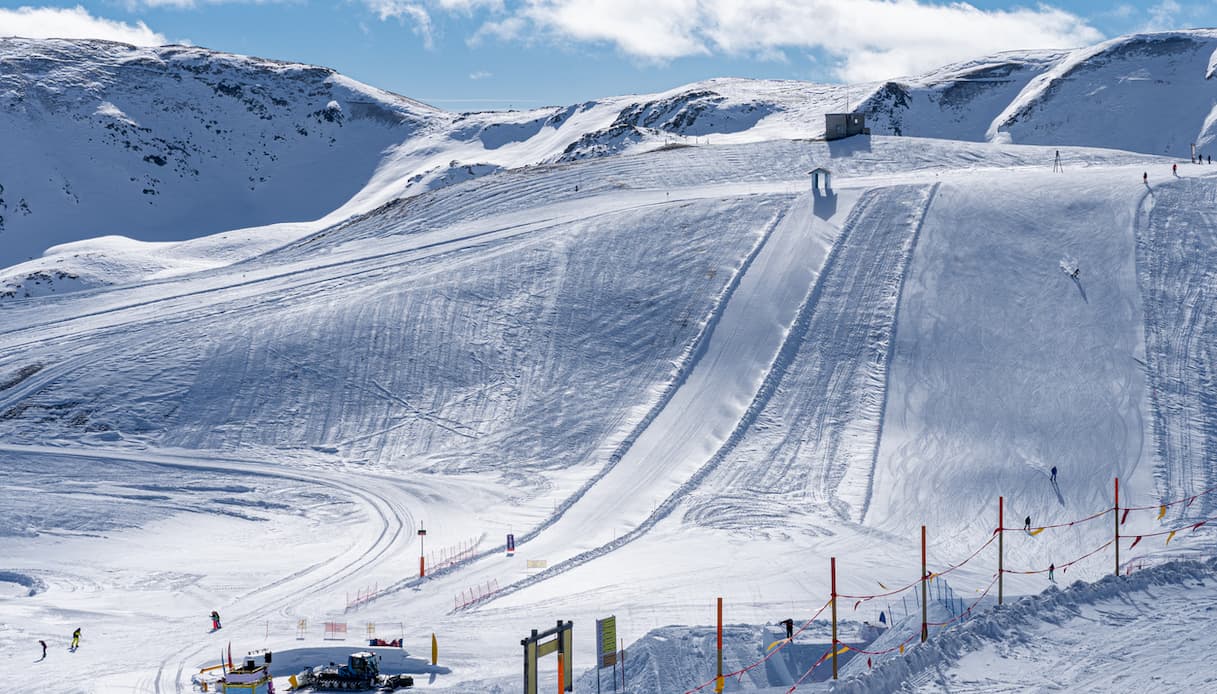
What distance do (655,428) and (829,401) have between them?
6551mm

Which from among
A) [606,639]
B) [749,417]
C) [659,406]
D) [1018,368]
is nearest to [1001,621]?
[606,639]

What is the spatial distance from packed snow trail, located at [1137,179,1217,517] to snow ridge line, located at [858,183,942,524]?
351 inches

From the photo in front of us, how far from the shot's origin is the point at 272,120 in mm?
132625

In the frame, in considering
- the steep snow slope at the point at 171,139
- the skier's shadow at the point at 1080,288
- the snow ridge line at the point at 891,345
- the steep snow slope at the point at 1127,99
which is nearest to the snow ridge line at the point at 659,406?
the snow ridge line at the point at 891,345

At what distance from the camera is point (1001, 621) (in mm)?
20625

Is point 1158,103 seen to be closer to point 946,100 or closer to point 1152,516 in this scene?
point 946,100

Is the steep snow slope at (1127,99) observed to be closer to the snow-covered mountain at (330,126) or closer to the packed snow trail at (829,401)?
the snow-covered mountain at (330,126)

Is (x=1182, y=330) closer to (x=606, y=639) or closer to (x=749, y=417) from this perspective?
(x=749, y=417)

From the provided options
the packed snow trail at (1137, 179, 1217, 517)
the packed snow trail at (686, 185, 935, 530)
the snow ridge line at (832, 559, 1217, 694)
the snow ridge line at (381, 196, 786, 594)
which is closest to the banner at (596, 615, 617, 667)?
the snow ridge line at (832, 559, 1217, 694)

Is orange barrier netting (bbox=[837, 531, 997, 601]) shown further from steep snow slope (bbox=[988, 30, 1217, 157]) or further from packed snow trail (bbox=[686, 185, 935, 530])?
steep snow slope (bbox=[988, 30, 1217, 157])

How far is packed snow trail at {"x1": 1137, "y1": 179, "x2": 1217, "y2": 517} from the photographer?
1594 inches

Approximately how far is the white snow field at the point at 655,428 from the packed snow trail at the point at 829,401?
160 mm

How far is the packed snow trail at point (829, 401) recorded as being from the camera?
41.5 meters

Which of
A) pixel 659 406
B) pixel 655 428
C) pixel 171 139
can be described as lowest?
pixel 655 428
